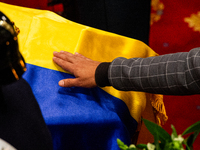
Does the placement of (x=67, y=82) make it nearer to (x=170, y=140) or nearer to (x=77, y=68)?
(x=77, y=68)

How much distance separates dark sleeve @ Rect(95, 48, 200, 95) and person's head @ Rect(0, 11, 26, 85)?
1.11 ft

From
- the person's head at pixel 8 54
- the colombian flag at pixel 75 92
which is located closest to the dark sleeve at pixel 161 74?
the colombian flag at pixel 75 92

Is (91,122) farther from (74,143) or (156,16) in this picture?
(156,16)

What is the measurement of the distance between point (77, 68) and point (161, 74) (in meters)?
0.29

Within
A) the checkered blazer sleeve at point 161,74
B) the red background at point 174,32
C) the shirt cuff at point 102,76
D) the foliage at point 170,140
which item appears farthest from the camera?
the red background at point 174,32

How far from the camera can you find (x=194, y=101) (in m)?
1.61

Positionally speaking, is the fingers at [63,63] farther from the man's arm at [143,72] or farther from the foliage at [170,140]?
the foliage at [170,140]

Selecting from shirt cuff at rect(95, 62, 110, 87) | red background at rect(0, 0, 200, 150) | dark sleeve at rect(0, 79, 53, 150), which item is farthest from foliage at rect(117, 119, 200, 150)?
red background at rect(0, 0, 200, 150)

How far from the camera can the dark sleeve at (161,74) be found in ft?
1.91

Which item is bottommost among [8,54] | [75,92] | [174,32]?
[174,32]

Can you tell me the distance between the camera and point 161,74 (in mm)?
625

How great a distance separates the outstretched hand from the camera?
0.68 meters

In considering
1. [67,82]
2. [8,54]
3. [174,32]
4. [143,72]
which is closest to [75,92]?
[67,82]

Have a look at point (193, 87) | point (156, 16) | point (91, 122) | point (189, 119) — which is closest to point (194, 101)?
point (189, 119)
